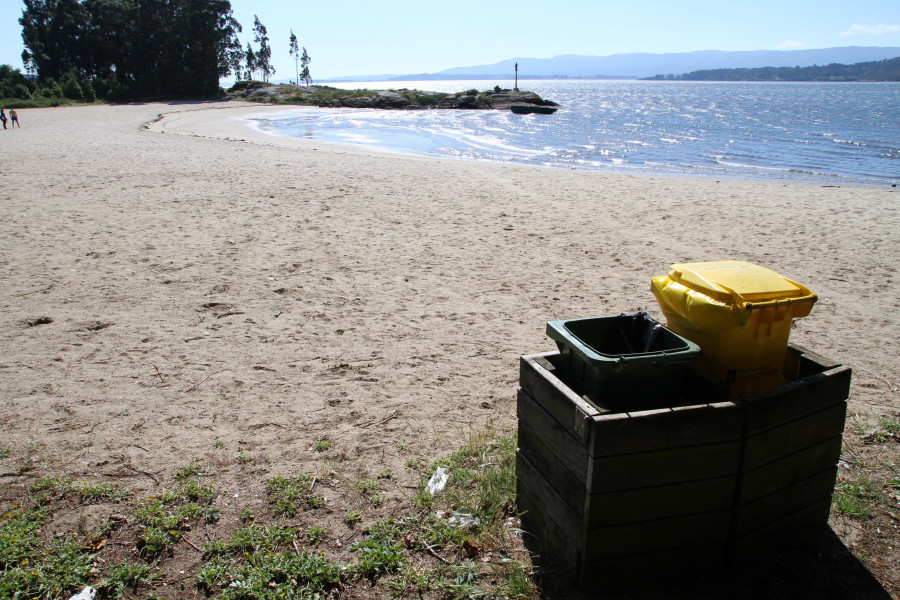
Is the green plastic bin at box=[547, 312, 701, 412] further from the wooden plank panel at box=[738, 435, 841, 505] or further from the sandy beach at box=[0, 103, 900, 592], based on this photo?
the sandy beach at box=[0, 103, 900, 592]

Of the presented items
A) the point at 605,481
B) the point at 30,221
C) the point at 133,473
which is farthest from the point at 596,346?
the point at 30,221

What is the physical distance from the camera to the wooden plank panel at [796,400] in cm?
237

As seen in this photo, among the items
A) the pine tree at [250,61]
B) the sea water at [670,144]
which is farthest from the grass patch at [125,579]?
the pine tree at [250,61]

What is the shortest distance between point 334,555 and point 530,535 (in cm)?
91

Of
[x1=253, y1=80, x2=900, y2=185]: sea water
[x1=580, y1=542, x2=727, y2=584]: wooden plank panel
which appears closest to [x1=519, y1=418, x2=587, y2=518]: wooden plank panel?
[x1=580, y1=542, x2=727, y2=584]: wooden plank panel

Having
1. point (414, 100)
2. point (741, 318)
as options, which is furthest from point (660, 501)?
point (414, 100)

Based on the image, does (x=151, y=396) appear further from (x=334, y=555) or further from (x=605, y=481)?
(x=605, y=481)

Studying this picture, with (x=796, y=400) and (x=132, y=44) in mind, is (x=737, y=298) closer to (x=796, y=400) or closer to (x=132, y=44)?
(x=796, y=400)

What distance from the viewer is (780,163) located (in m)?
23.2

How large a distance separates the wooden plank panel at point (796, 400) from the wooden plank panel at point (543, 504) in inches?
31.3

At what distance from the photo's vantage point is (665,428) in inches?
88.5

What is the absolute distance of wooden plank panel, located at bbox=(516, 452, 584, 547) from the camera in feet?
7.98

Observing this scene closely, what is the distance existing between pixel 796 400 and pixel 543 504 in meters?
1.15

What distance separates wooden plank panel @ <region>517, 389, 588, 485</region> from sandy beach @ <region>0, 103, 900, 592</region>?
0.96 m
